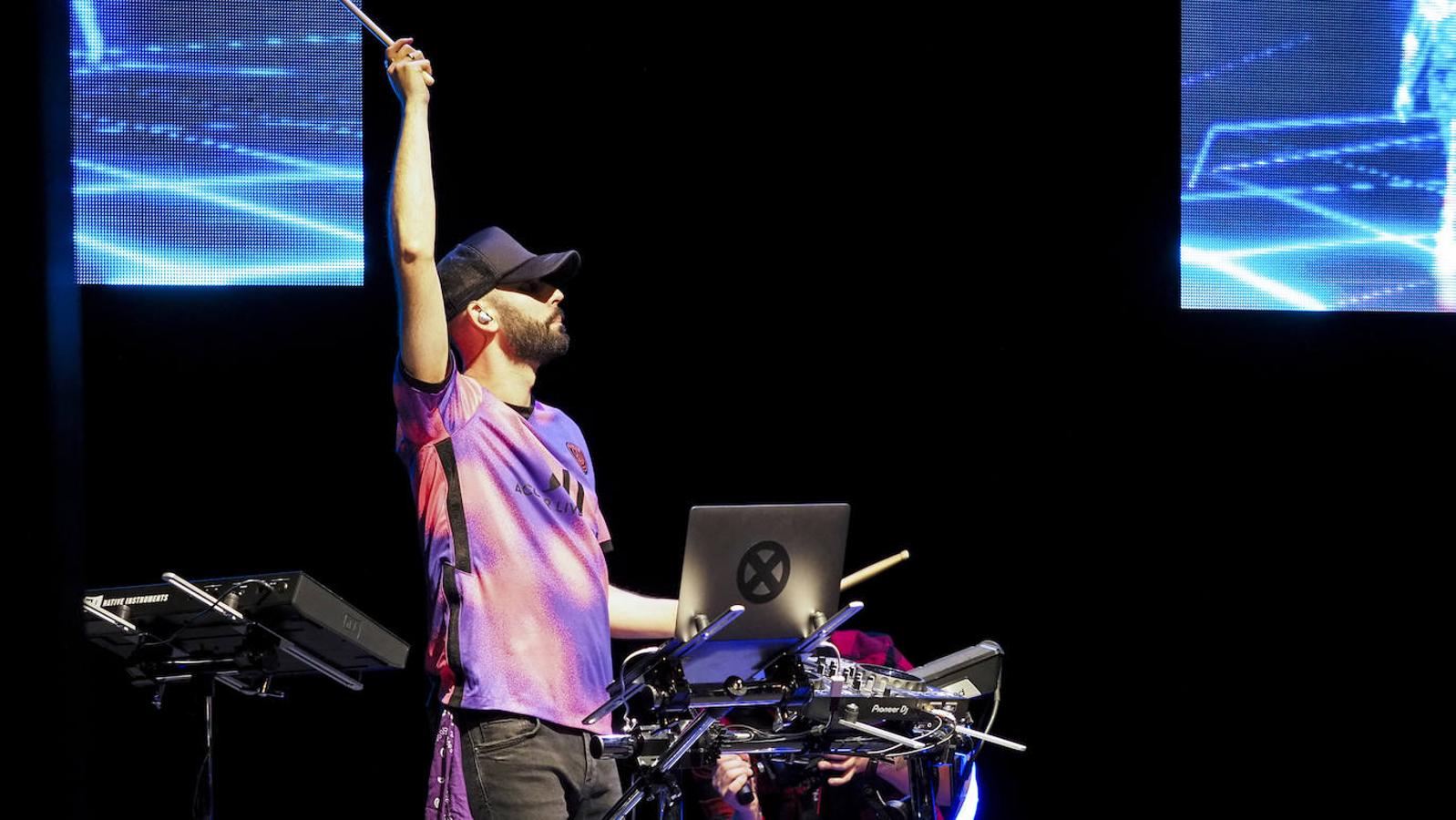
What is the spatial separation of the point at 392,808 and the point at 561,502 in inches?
70.6

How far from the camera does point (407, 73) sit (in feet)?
8.71

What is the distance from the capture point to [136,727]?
4074mm

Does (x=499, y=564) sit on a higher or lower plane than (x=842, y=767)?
higher

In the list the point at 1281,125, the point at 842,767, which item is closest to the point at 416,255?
the point at 842,767

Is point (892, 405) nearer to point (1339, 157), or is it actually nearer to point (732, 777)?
point (732, 777)

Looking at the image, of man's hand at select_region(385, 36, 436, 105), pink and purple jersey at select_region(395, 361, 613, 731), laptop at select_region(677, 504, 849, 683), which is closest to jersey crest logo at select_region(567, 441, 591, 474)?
pink and purple jersey at select_region(395, 361, 613, 731)

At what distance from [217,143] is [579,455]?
192 centimetres

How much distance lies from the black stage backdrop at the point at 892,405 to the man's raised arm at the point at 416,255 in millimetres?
1624

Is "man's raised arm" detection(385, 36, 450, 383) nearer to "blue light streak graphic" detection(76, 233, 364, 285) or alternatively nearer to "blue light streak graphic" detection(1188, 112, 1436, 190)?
"blue light streak graphic" detection(76, 233, 364, 285)

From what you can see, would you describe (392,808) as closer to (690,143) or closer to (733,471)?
(733,471)

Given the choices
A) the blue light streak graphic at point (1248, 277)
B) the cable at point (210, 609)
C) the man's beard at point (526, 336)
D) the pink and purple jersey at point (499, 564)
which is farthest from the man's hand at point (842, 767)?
the blue light streak graphic at point (1248, 277)

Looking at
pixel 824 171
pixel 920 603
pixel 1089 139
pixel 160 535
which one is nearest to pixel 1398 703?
pixel 920 603

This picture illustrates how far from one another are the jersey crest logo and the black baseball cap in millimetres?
352

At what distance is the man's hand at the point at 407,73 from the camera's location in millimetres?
2645
